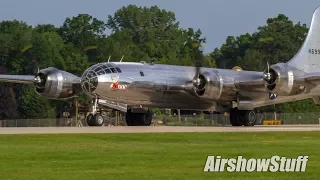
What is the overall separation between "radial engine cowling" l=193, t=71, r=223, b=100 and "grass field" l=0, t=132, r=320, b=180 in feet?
46.4

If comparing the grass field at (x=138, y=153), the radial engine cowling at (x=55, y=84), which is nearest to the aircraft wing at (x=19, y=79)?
the radial engine cowling at (x=55, y=84)

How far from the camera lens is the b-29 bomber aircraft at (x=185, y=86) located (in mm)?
58562

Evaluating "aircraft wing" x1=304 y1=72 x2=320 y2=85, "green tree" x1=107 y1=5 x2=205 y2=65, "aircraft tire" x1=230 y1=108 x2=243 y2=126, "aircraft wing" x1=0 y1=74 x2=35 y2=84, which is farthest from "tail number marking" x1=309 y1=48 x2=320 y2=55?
"green tree" x1=107 y1=5 x2=205 y2=65

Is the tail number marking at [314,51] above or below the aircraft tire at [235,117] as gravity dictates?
above

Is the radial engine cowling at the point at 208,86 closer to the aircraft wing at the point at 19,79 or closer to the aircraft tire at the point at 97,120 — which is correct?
the aircraft tire at the point at 97,120

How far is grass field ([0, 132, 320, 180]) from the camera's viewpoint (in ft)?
82.4

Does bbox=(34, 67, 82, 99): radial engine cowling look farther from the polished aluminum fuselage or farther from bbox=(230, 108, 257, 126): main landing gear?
bbox=(230, 108, 257, 126): main landing gear

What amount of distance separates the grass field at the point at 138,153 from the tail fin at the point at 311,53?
57.7ft

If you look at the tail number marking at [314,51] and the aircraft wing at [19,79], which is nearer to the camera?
the tail number marking at [314,51]

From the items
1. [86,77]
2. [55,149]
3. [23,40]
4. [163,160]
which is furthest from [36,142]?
[23,40]

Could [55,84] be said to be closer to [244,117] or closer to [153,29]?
[244,117]

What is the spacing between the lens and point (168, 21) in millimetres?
174250

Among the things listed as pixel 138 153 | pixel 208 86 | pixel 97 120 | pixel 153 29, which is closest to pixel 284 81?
pixel 208 86

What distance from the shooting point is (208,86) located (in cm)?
5991
